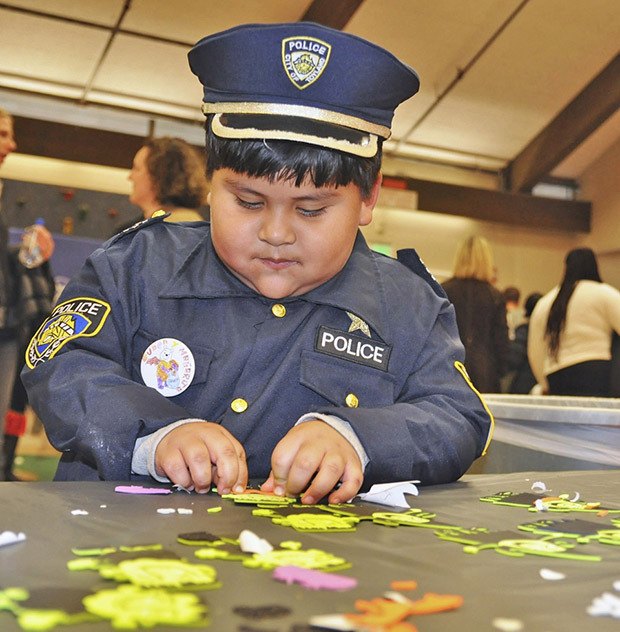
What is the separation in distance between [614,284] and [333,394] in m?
8.43

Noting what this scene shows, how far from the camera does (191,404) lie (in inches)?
40.6

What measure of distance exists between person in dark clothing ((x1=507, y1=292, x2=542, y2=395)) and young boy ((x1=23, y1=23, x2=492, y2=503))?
3757 mm

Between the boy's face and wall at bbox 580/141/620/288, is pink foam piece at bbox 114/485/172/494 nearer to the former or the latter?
the boy's face

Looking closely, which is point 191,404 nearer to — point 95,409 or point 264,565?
point 95,409

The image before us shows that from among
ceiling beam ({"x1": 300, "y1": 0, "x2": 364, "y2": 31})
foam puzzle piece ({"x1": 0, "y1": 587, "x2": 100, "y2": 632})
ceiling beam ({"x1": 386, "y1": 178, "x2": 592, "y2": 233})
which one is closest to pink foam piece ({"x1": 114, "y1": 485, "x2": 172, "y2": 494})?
foam puzzle piece ({"x1": 0, "y1": 587, "x2": 100, "y2": 632})

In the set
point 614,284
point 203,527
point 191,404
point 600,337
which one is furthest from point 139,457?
point 614,284

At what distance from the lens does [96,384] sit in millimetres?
913

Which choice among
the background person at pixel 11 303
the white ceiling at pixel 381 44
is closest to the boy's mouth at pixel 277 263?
the background person at pixel 11 303

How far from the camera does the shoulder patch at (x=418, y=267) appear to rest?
4.02ft

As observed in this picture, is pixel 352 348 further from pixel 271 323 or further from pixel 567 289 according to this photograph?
pixel 567 289

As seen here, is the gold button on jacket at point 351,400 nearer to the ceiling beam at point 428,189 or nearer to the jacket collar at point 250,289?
the jacket collar at point 250,289

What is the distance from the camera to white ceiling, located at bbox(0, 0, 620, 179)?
6.27 m

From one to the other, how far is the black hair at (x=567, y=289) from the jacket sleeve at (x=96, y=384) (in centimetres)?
287

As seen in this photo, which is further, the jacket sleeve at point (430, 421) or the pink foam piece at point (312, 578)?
the jacket sleeve at point (430, 421)
